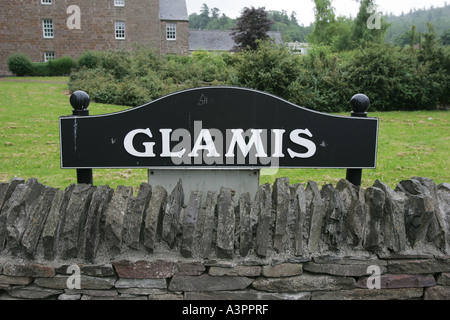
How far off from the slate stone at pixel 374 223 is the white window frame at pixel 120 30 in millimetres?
33497

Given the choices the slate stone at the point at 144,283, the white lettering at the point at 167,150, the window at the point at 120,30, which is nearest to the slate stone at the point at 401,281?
the slate stone at the point at 144,283

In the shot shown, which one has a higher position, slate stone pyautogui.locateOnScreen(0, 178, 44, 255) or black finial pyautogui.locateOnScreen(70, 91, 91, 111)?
black finial pyautogui.locateOnScreen(70, 91, 91, 111)

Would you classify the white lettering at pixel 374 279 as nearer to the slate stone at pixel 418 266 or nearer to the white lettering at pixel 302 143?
the slate stone at pixel 418 266

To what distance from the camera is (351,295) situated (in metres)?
2.56

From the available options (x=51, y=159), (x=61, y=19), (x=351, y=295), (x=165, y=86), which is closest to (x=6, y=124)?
(x=51, y=159)

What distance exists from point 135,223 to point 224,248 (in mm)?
532

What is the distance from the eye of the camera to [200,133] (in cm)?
296

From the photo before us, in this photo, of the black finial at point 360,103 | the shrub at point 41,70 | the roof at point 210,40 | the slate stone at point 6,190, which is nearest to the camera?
the slate stone at point 6,190

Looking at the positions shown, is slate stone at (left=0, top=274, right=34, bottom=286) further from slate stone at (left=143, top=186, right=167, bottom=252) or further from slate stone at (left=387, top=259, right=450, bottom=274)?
slate stone at (left=387, top=259, right=450, bottom=274)

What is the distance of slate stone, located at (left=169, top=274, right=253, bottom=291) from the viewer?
2471mm

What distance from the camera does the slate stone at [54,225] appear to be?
245 centimetres

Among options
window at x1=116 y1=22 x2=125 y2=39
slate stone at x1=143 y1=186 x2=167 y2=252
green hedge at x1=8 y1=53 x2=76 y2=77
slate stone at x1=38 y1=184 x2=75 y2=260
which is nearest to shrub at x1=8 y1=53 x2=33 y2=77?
green hedge at x1=8 y1=53 x2=76 y2=77

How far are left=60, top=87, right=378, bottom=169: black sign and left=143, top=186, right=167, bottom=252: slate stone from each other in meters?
0.38

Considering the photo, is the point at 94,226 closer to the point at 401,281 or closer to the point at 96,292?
the point at 96,292
